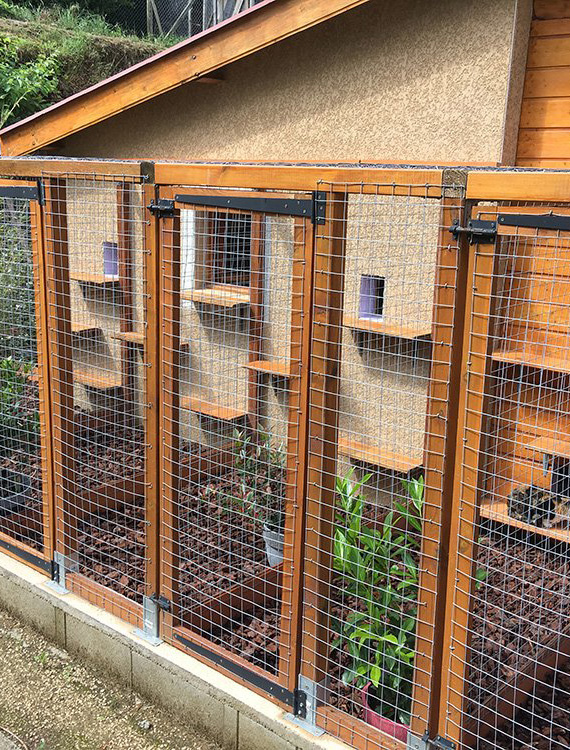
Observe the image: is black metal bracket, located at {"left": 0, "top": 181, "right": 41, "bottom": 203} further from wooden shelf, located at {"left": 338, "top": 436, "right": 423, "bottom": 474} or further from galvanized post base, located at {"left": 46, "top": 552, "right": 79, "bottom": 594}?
wooden shelf, located at {"left": 338, "top": 436, "right": 423, "bottom": 474}

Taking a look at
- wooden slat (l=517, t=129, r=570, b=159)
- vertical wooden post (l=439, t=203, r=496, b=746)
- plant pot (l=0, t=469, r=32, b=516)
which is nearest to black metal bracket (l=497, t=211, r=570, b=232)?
vertical wooden post (l=439, t=203, r=496, b=746)

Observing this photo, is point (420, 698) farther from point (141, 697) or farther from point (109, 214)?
point (109, 214)

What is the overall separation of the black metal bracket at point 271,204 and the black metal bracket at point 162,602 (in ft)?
5.78

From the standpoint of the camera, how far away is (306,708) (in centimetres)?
319

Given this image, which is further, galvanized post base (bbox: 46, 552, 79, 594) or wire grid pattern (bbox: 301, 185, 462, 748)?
galvanized post base (bbox: 46, 552, 79, 594)

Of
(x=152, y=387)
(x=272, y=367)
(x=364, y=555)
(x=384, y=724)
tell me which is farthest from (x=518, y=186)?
(x=272, y=367)

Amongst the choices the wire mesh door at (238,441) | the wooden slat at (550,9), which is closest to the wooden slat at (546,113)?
the wooden slat at (550,9)

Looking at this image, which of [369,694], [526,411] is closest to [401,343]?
[526,411]

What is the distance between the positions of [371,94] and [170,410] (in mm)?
2763

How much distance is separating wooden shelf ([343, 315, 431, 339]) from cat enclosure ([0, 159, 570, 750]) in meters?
0.05

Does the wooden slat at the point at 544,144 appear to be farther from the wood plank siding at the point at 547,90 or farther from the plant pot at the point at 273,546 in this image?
the plant pot at the point at 273,546

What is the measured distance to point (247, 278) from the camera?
666cm

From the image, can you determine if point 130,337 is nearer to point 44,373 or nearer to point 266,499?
point 266,499

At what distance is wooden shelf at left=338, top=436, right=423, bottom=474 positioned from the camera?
512 cm
